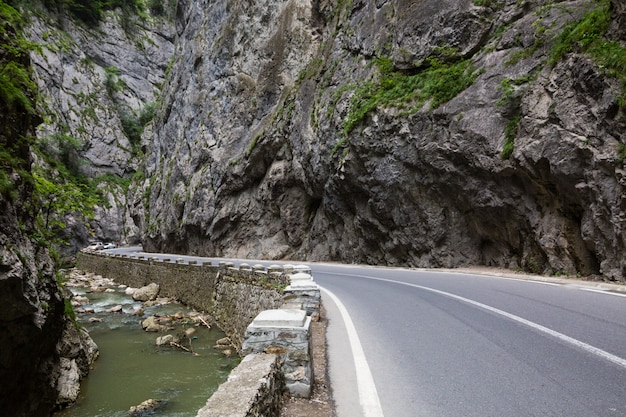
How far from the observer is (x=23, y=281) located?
6.02 m

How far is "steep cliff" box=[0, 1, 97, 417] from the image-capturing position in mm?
6086

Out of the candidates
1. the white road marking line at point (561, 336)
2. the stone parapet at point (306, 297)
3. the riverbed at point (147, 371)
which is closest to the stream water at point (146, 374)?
the riverbed at point (147, 371)

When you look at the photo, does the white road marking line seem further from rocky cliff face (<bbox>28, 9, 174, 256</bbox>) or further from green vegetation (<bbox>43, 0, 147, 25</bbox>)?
green vegetation (<bbox>43, 0, 147, 25</bbox>)

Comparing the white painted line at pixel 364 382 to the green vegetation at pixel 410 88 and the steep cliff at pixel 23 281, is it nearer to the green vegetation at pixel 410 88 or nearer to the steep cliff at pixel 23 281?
the steep cliff at pixel 23 281

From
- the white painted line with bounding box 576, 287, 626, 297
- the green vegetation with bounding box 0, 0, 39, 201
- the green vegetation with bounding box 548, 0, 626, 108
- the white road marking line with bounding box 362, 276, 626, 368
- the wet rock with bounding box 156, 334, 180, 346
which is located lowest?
the wet rock with bounding box 156, 334, 180, 346

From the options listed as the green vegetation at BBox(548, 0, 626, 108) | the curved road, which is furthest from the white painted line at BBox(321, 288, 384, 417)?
the green vegetation at BBox(548, 0, 626, 108)

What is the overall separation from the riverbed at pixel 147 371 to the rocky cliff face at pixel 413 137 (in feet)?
35.6

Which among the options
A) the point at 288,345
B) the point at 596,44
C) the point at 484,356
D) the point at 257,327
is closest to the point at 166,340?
the point at 257,327

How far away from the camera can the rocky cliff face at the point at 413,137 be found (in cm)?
1152

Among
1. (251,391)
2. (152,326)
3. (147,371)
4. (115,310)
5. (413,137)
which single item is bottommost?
(115,310)

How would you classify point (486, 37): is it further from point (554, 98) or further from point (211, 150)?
point (211, 150)

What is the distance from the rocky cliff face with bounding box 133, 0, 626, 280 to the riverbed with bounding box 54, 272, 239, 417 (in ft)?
35.6

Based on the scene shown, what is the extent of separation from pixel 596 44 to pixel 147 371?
16554 mm

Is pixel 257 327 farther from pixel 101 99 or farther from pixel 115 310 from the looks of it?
pixel 101 99
